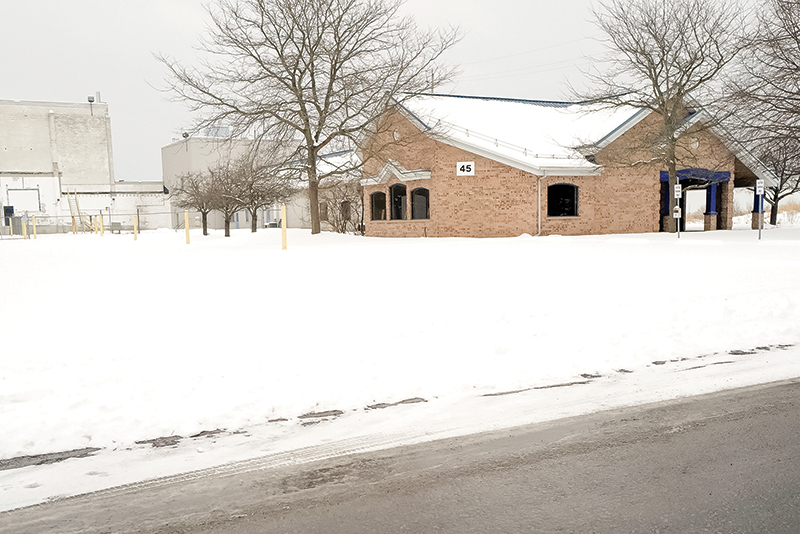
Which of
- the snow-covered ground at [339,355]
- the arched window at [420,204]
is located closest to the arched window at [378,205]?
the arched window at [420,204]

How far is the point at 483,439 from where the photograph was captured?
408cm

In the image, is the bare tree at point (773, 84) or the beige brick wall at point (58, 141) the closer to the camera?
the bare tree at point (773, 84)

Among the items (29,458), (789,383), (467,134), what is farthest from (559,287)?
(467,134)

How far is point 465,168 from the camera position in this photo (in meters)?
27.6

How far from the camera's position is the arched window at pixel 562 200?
27.8 metres

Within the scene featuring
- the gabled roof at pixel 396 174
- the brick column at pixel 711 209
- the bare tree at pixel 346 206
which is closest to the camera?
the gabled roof at pixel 396 174

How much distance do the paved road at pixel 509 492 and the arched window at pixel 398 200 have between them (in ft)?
88.9

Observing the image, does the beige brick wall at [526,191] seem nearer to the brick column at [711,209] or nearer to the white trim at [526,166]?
the white trim at [526,166]

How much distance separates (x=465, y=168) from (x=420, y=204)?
11.5ft

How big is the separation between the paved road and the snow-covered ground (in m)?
0.32

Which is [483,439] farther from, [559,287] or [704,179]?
[704,179]

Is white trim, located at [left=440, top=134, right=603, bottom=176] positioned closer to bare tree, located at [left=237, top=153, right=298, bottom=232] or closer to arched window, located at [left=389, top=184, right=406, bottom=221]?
arched window, located at [left=389, top=184, right=406, bottom=221]

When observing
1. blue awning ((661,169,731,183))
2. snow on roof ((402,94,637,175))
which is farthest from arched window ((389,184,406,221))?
blue awning ((661,169,731,183))

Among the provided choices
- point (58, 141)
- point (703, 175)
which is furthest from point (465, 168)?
point (58, 141)
